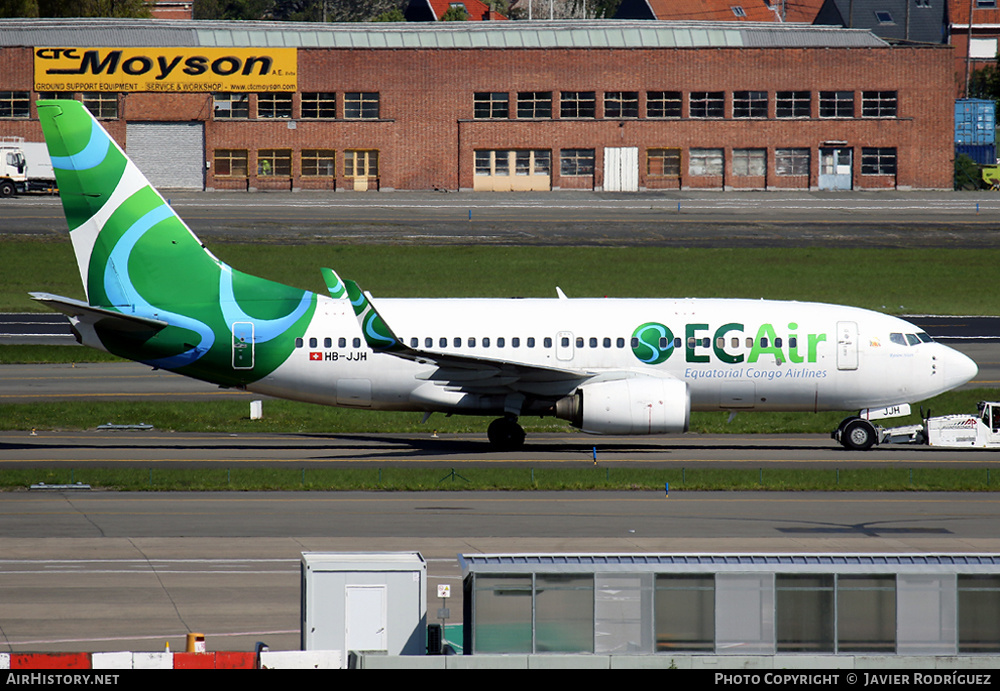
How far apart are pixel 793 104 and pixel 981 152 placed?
2999 centimetres

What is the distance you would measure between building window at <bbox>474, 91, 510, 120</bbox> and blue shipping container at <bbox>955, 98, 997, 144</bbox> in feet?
171

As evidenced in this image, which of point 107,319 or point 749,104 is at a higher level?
point 749,104

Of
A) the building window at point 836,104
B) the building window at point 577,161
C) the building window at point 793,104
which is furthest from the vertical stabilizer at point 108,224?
the building window at point 836,104

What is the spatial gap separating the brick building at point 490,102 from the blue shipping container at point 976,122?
23847mm

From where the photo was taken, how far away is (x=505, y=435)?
39.1 meters

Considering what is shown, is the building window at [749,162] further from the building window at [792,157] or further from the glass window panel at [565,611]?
the glass window panel at [565,611]

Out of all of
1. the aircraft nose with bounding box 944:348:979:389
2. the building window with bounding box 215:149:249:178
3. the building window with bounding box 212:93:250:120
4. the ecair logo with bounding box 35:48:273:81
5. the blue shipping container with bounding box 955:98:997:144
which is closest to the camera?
the aircraft nose with bounding box 944:348:979:389

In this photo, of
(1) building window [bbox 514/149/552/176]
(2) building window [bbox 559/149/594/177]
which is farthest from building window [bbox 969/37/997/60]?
(1) building window [bbox 514/149/552/176]

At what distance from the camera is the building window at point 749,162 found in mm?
108125

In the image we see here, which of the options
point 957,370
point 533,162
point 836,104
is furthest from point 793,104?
point 957,370

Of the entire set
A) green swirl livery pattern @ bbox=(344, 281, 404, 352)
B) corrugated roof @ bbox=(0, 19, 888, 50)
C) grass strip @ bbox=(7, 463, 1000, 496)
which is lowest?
grass strip @ bbox=(7, 463, 1000, 496)

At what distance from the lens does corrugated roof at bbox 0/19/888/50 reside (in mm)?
104875

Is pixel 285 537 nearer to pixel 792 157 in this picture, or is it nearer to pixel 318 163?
pixel 318 163

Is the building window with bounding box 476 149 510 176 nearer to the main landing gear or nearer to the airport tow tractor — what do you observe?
the airport tow tractor
